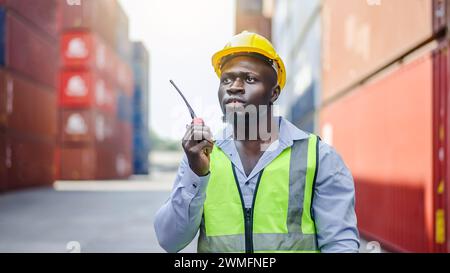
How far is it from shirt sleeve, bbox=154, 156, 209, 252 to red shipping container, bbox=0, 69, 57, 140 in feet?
79.1

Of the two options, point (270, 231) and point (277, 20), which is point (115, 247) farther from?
point (277, 20)

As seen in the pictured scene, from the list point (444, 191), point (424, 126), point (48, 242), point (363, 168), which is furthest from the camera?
point (363, 168)

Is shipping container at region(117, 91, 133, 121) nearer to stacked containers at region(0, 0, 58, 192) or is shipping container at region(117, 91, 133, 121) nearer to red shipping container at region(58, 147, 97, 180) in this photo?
red shipping container at region(58, 147, 97, 180)

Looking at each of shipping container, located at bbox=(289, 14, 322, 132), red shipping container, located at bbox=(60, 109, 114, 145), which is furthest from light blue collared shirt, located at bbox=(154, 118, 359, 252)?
red shipping container, located at bbox=(60, 109, 114, 145)

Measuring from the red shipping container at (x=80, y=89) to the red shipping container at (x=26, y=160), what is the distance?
8238 mm

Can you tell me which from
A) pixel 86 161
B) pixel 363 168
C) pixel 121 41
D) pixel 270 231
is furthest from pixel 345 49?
pixel 121 41

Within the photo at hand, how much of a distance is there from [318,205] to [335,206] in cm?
8

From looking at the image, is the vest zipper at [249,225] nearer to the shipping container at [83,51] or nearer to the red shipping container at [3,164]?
the red shipping container at [3,164]

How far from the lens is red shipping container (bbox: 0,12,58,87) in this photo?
2520 centimetres

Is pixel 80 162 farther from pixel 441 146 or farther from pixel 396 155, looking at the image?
pixel 441 146

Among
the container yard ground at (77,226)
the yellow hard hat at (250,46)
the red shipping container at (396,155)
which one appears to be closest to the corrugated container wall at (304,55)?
the red shipping container at (396,155)

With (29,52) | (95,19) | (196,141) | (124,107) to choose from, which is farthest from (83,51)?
(196,141)

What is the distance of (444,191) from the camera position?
7867mm
